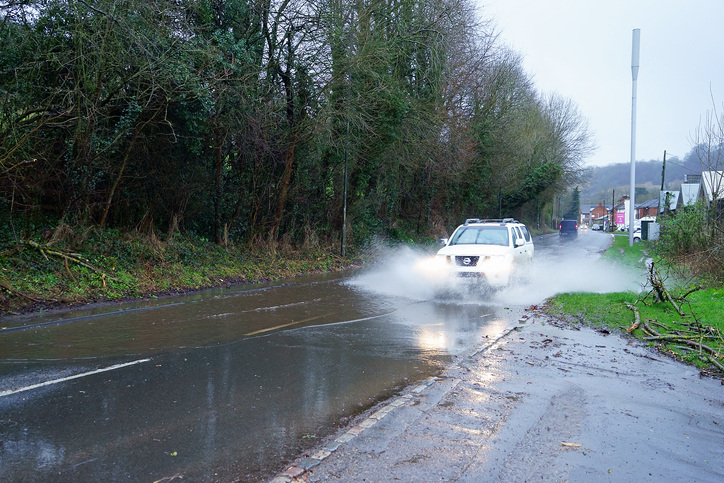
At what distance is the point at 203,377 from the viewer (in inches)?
243

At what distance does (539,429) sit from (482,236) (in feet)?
33.8

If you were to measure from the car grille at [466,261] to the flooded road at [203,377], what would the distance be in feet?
4.04

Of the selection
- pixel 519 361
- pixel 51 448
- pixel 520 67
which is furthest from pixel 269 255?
pixel 520 67

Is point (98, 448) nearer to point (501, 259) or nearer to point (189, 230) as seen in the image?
point (501, 259)

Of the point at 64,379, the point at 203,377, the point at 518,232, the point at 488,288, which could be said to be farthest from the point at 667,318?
the point at 64,379

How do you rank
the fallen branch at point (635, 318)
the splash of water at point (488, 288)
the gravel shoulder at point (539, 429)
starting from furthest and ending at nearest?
the splash of water at point (488, 288) < the fallen branch at point (635, 318) < the gravel shoulder at point (539, 429)

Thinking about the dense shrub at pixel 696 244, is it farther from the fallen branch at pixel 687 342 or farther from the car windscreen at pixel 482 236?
the fallen branch at pixel 687 342

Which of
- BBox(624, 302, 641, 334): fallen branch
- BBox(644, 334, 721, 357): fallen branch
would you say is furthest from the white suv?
BBox(644, 334, 721, 357): fallen branch

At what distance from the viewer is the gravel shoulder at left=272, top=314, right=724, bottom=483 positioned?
3.96 metres

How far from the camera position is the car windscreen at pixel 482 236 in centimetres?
1441

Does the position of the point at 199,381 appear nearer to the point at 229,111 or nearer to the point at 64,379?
the point at 64,379

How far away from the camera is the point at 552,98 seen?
2136 inches

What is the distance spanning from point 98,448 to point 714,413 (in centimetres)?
592

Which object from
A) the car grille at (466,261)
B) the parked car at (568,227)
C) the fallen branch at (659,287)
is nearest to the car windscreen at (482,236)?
the car grille at (466,261)
